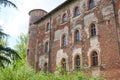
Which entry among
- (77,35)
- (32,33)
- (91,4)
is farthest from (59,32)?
(32,33)

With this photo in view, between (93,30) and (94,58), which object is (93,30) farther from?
(94,58)

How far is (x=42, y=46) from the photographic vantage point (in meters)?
23.4

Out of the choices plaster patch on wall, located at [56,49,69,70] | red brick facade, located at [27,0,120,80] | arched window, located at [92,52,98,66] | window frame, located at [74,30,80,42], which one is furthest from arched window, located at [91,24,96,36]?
plaster patch on wall, located at [56,49,69,70]

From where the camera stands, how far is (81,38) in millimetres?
17828

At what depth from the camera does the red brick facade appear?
15.0 metres

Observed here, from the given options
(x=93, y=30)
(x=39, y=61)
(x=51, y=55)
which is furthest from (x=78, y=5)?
(x=39, y=61)

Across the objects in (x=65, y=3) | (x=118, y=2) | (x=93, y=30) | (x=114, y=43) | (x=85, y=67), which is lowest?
(x=85, y=67)

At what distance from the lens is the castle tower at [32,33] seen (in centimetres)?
2421

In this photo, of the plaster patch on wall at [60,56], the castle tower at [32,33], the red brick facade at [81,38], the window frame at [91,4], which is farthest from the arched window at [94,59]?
the castle tower at [32,33]

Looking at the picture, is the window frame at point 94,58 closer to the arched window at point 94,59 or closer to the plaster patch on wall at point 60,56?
the arched window at point 94,59

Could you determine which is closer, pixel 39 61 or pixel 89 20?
pixel 89 20

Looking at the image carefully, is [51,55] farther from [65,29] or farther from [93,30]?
[93,30]

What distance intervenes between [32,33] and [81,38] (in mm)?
9351

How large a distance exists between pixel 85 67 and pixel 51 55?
567 centimetres
